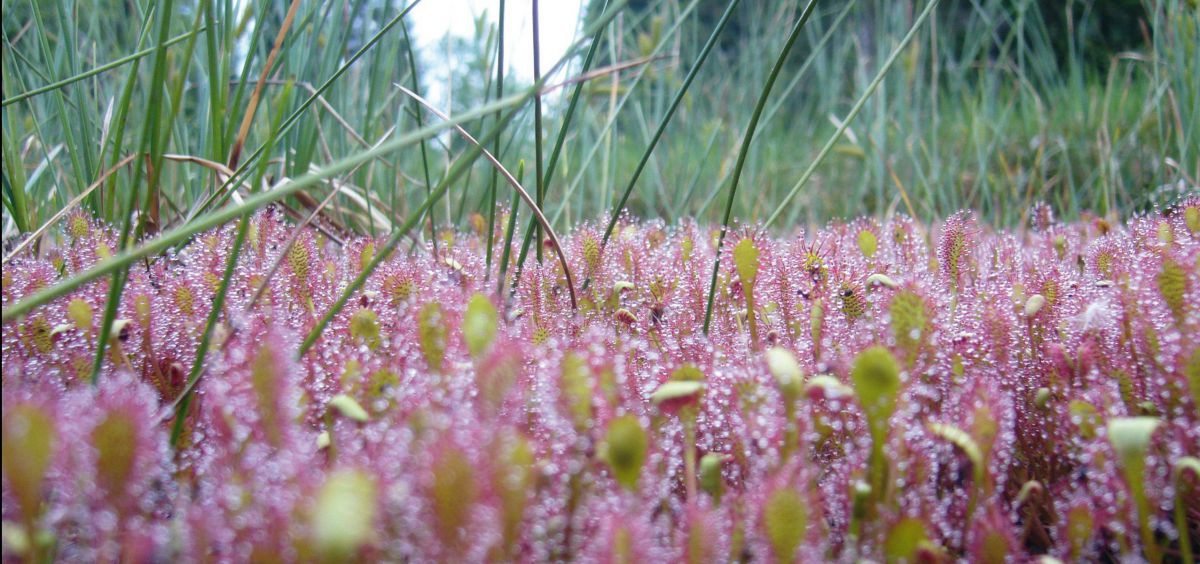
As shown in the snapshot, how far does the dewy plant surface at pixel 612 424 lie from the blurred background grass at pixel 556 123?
7.4 inches

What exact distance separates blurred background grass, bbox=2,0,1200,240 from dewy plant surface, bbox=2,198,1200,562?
19 cm

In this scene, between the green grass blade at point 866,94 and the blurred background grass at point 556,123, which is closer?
the green grass blade at point 866,94

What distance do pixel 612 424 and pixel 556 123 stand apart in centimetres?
187

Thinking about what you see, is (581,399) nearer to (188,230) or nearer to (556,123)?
(188,230)

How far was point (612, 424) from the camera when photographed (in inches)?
19.8

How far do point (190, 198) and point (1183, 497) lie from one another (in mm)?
1685

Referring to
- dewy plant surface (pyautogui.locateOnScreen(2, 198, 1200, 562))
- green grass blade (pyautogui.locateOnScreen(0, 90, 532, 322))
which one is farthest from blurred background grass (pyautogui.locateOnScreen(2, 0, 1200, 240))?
dewy plant surface (pyautogui.locateOnScreen(2, 198, 1200, 562))

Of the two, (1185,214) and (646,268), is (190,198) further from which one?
(1185,214)

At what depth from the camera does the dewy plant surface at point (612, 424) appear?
0.47m

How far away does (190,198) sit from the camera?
1560mm

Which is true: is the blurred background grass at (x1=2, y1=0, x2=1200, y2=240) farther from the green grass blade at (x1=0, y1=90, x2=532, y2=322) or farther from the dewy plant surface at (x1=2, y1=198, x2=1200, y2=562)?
the dewy plant surface at (x1=2, y1=198, x2=1200, y2=562)

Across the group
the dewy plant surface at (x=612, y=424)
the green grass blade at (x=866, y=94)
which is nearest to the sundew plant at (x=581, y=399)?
the dewy plant surface at (x=612, y=424)

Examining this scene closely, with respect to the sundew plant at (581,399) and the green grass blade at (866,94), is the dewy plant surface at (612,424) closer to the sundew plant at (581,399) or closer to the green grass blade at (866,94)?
the sundew plant at (581,399)

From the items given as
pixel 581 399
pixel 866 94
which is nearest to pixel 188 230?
pixel 581 399
